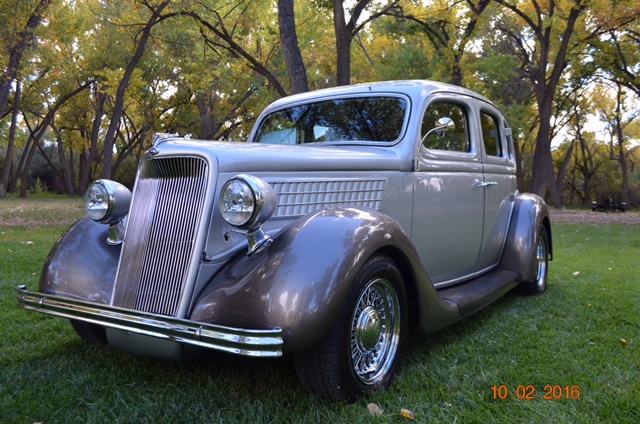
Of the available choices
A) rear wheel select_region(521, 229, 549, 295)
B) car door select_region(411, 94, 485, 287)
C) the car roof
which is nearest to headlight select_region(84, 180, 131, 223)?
the car roof

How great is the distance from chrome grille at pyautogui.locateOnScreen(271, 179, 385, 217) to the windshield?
21.6 inches

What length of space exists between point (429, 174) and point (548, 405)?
159cm

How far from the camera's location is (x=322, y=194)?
285 cm

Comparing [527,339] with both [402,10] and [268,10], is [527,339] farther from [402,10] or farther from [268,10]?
[268,10]

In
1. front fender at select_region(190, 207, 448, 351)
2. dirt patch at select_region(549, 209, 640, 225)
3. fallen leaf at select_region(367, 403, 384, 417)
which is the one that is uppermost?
front fender at select_region(190, 207, 448, 351)

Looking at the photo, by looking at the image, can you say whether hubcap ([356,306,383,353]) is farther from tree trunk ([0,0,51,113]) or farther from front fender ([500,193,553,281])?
tree trunk ([0,0,51,113])

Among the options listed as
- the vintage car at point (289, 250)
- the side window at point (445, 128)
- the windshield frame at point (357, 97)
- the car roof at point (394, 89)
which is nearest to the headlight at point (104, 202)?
the vintage car at point (289, 250)

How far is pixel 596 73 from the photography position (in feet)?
70.1

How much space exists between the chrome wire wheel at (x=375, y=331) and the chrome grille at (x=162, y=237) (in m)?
0.86

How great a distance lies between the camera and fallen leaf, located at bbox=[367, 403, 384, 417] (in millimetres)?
2307

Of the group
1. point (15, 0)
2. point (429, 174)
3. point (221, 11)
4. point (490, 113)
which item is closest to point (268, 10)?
point (221, 11)

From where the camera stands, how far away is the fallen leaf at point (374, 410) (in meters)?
2.31
